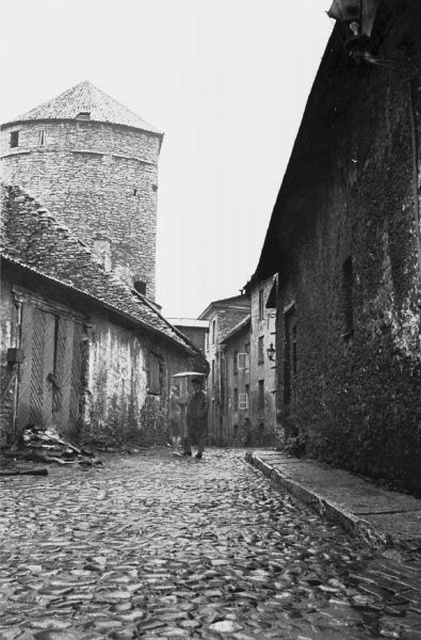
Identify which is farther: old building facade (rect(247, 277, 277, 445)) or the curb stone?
old building facade (rect(247, 277, 277, 445))

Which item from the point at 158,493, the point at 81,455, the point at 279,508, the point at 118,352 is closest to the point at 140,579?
the point at 279,508

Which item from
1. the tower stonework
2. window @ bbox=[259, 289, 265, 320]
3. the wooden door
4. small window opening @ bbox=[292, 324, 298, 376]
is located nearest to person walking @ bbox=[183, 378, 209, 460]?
the wooden door

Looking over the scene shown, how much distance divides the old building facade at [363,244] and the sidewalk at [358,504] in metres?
0.31

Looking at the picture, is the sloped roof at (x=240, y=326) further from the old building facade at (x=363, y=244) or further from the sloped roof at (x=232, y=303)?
the old building facade at (x=363, y=244)

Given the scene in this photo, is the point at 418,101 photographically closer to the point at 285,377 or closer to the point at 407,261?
the point at 407,261

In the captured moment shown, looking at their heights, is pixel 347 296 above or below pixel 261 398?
above

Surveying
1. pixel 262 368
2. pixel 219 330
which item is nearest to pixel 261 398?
pixel 262 368

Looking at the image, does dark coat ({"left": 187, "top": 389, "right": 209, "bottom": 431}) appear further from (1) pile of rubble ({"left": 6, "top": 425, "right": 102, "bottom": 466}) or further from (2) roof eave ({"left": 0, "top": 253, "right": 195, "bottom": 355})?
(2) roof eave ({"left": 0, "top": 253, "right": 195, "bottom": 355})

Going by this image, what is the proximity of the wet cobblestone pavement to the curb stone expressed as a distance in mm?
85

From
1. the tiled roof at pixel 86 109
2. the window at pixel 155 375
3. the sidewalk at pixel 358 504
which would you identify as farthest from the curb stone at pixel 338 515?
the tiled roof at pixel 86 109

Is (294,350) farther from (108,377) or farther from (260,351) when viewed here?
(260,351)

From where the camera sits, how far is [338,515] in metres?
4.73

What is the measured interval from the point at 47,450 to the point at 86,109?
2478cm

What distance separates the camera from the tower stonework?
101 feet
